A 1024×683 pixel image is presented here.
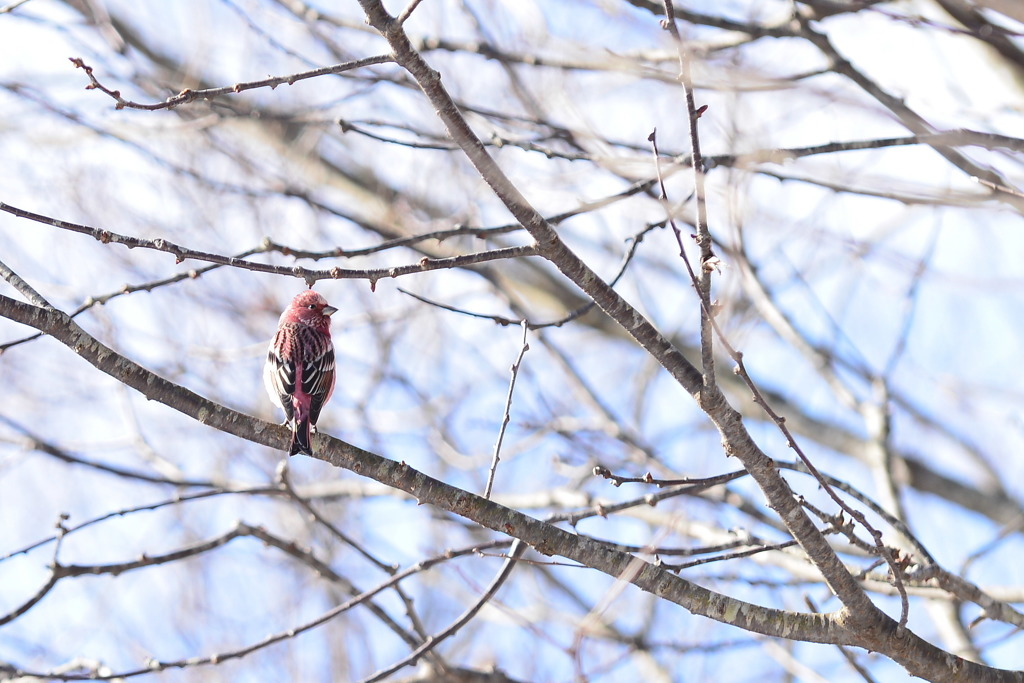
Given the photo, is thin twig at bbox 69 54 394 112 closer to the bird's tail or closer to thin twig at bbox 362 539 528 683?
the bird's tail

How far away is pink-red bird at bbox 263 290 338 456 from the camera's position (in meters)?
3.56

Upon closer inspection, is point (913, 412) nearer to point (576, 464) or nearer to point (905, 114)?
point (576, 464)

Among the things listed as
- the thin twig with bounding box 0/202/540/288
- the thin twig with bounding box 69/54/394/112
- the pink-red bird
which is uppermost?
the pink-red bird

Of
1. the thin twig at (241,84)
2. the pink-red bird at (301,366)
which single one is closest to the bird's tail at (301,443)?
the pink-red bird at (301,366)

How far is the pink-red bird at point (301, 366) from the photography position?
11.7 ft

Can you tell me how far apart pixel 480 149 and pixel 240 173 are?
19.7ft

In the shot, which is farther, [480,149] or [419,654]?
[419,654]

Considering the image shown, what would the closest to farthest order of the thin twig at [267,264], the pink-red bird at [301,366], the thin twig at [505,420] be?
the thin twig at [267,264], the thin twig at [505,420], the pink-red bird at [301,366]

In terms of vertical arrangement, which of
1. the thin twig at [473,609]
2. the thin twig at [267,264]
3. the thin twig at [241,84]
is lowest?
the thin twig at [473,609]

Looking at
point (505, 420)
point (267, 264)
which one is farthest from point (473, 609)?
point (267, 264)

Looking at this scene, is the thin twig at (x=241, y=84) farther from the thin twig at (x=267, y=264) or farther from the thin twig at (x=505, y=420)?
the thin twig at (x=505, y=420)

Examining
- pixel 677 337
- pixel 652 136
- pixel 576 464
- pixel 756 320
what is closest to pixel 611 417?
pixel 576 464

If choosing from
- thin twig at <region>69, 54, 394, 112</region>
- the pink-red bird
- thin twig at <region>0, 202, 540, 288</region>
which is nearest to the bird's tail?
the pink-red bird

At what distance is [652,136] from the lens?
241 cm
